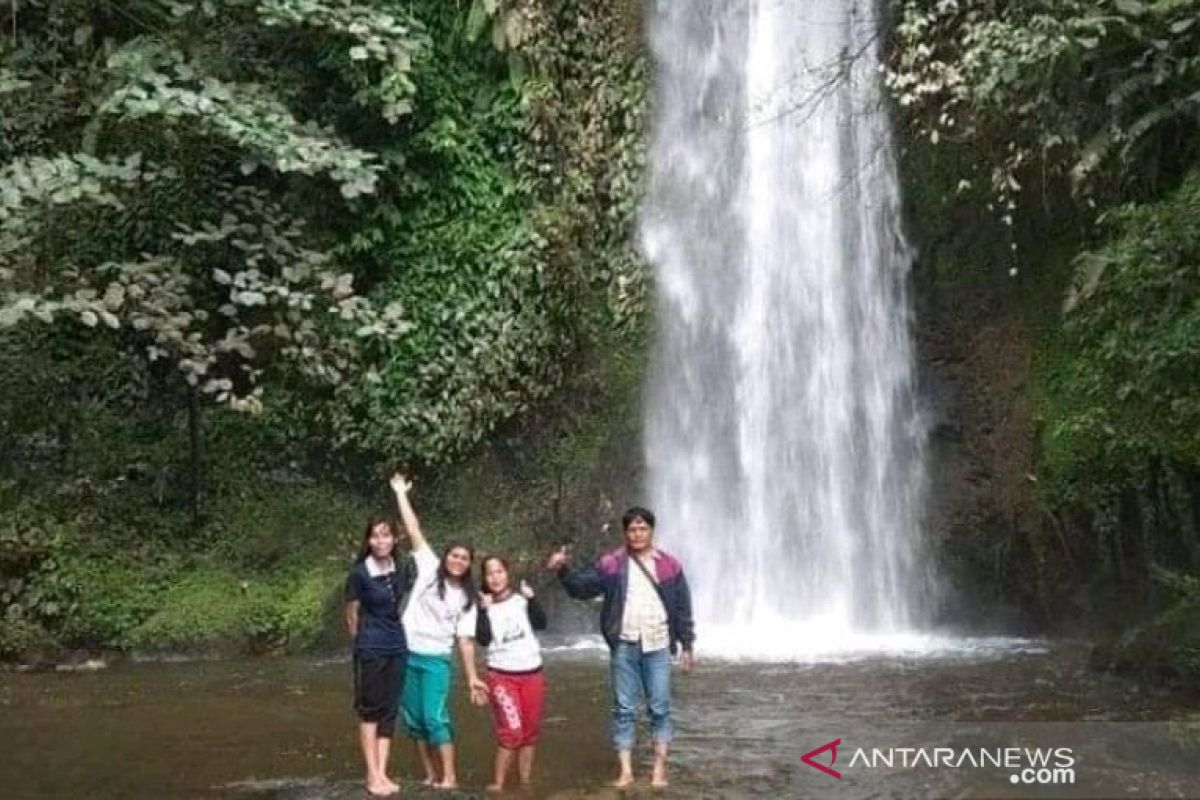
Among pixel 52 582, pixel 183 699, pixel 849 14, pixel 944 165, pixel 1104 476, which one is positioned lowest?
pixel 183 699

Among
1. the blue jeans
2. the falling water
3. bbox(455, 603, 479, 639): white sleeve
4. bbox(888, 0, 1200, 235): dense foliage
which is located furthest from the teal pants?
bbox(888, 0, 1200, 235): dense foliage

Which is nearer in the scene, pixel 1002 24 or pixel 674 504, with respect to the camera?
pixel 1002 24

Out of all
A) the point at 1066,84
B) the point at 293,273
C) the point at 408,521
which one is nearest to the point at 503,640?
the point at 408,521

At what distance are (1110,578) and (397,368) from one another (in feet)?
23.7

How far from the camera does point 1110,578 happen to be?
40.0 ft

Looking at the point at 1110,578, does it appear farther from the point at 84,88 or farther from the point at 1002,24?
the point at 84,88

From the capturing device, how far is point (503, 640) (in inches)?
256

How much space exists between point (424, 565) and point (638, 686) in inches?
47.8

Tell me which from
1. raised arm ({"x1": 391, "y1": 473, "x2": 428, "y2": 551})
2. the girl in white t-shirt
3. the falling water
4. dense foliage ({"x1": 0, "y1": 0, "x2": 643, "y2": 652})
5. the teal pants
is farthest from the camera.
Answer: the falling water

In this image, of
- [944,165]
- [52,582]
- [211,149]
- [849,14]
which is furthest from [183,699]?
[849,14]

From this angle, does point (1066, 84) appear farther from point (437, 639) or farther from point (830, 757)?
point (437, 639)

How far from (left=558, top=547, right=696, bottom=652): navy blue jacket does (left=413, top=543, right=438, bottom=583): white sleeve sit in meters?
0.67

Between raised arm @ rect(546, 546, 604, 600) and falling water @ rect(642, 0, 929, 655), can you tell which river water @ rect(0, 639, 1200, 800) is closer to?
raised arm @ rect(546, 546, 604, 600)

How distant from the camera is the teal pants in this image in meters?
6.64
